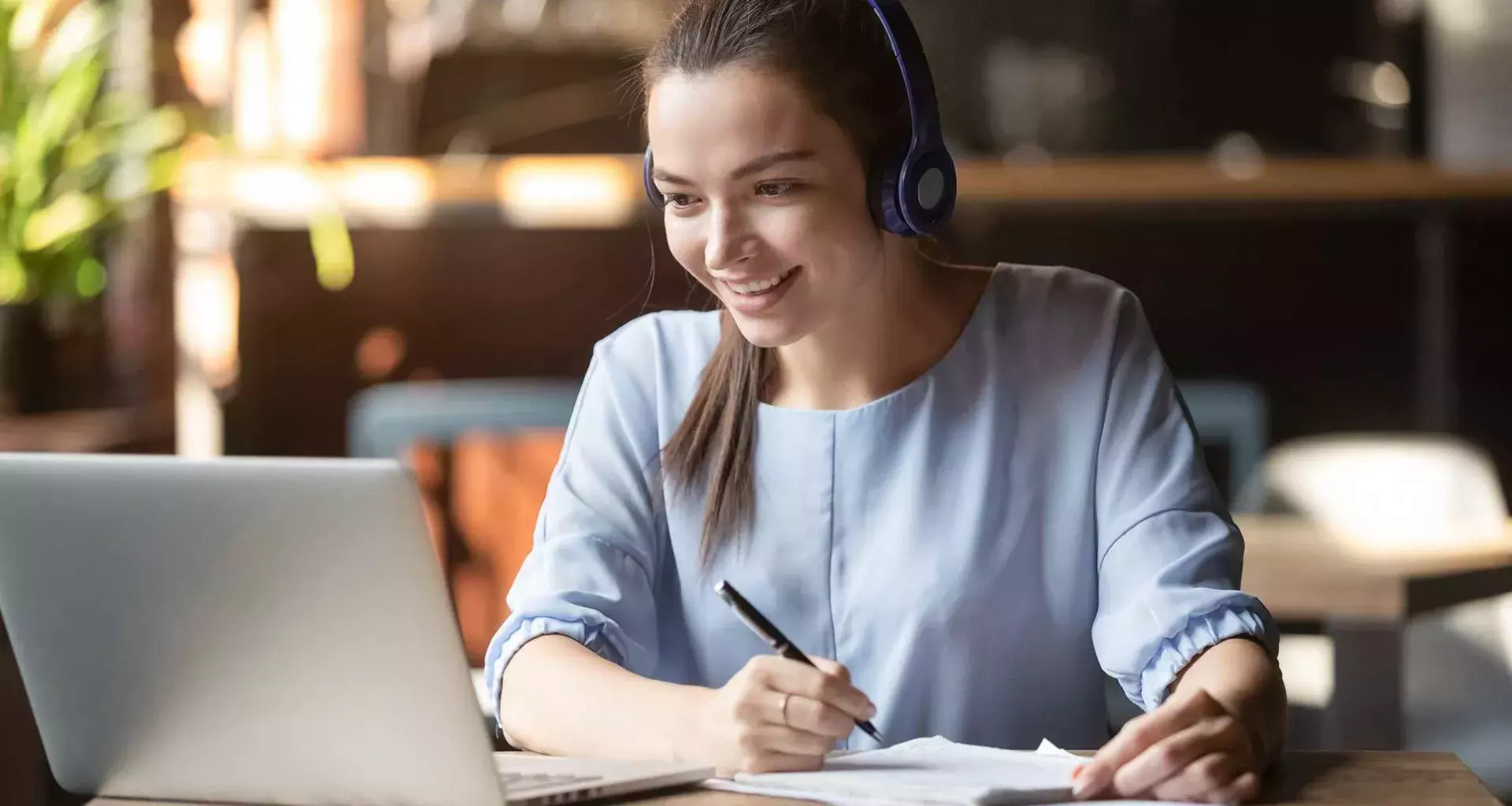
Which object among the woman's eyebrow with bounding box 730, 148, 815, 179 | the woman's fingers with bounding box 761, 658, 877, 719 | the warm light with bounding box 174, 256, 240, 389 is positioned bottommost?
the woman's fingers with bounding box 761, 658, 877, 719

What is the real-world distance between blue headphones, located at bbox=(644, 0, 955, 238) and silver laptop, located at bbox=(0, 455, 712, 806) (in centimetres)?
48

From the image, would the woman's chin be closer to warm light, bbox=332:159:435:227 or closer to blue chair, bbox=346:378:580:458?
blue chair, bbox=346:378:580:458

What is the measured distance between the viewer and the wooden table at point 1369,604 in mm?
1681

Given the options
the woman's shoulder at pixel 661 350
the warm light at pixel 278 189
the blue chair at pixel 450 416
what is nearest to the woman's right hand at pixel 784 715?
the woman's shoulder at pixel 661 350

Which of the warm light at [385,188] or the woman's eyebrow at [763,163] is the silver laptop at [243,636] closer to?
the woman's eyebrow at [763,163]

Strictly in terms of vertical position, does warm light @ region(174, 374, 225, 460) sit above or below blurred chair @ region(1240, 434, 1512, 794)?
above

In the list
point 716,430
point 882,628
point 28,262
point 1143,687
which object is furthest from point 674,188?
point 28,262

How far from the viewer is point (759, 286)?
1.22 m

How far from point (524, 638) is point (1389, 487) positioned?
1.58m

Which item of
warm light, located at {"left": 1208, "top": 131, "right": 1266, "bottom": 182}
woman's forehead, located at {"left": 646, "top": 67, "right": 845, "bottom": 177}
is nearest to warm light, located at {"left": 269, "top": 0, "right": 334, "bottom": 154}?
warm light, located at {"left": 1208, "top": 131, "right": 1266, "bottom": 182}

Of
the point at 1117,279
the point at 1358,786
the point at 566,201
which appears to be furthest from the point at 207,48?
the point at 1358,786

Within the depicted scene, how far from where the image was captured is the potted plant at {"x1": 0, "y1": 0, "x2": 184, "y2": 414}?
2.61 metres

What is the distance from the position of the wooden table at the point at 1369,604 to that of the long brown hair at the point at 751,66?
56 cm

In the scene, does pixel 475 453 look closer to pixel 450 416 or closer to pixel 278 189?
pixel 450 416
